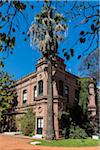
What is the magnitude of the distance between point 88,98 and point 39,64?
8.25 m

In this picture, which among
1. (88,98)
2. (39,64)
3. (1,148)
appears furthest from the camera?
(88,98)

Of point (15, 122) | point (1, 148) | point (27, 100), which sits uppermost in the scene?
point (27, 100)

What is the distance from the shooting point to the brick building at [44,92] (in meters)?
36.8

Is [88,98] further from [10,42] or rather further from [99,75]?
[10,42]

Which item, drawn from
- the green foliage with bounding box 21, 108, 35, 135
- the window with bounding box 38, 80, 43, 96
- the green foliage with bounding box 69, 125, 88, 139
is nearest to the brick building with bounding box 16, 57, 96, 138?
the window with bounding box 38, 80, 43, 96

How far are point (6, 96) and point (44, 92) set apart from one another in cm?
706

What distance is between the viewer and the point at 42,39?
3538 centimetres

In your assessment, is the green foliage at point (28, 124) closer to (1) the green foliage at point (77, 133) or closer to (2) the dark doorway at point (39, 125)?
(2) the dark doorway at point (39, 125)

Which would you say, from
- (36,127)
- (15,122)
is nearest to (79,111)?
(36,127)

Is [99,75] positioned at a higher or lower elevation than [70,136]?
higher

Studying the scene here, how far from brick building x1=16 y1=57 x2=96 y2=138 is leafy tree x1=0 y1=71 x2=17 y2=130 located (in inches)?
56.9

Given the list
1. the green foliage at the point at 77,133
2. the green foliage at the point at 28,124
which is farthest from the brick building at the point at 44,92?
the green foliage at the point at 77,133

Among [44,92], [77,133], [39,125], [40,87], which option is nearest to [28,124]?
[39,125]

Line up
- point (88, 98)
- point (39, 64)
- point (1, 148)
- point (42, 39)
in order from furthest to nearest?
point (88, 98) → point (39, 64) → point (42, 39) → point (1, 148)
